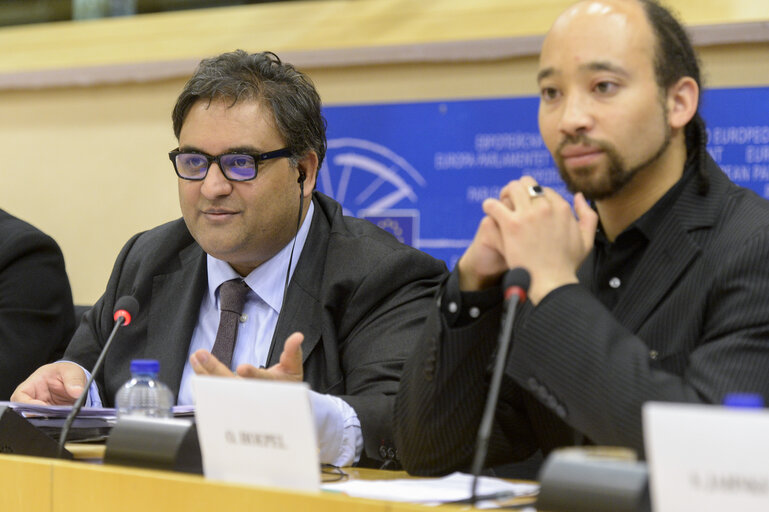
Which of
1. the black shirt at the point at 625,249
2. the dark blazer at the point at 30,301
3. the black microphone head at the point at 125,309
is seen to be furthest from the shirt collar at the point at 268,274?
the black shirt at the point at 625,249

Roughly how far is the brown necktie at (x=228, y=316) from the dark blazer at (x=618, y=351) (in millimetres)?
687

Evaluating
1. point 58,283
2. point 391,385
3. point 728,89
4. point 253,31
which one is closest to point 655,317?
point 391,385

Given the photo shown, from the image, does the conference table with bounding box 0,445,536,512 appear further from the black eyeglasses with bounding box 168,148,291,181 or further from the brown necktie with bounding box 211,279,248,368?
the black eyeglasses with bounding box 168,148,291,181

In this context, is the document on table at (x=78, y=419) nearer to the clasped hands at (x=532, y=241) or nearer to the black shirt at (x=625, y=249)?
the clasped hands at (x=532, y=241)

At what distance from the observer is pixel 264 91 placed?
262 centimetres

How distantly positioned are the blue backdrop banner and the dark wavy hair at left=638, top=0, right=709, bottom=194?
4.76ft

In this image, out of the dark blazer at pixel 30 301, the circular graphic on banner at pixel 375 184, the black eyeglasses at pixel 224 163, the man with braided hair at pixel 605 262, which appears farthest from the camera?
the circular graphic on banner at pixel 375 184

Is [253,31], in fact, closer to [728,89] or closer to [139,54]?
[139,54]

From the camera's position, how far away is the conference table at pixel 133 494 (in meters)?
1.34

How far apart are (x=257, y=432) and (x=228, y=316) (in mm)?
1139

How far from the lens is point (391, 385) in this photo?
92.7 inches

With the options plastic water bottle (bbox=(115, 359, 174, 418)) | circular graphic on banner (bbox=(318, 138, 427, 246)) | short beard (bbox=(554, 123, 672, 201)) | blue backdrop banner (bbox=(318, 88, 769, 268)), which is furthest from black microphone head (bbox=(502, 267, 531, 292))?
circular graphic on banner (bbox=(318, 138, 427, 246))

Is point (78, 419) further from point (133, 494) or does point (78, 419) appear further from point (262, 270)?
point (262, 270)

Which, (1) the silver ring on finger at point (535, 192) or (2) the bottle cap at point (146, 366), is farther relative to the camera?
(2) the bottle cap at point (146, 366)
